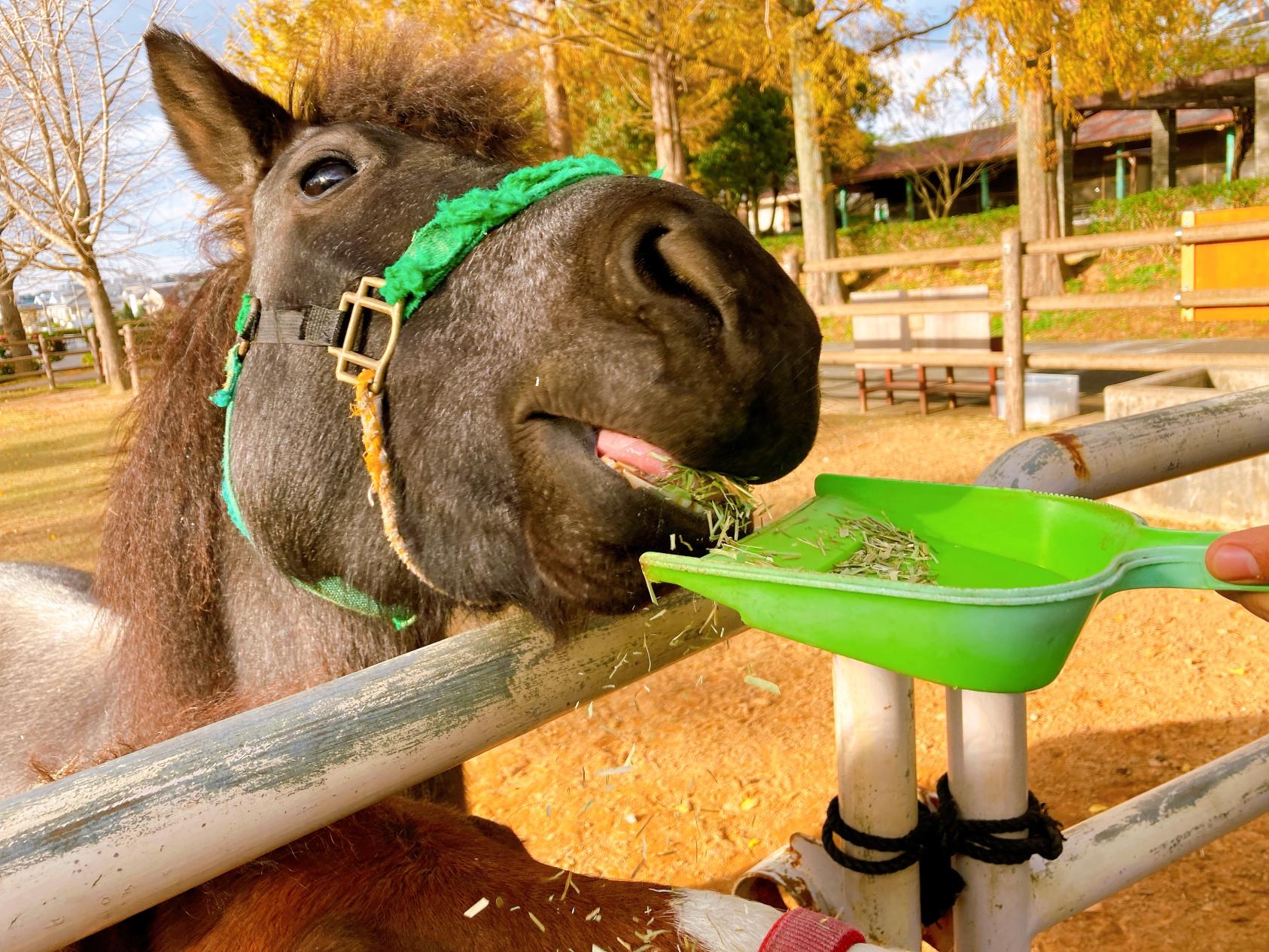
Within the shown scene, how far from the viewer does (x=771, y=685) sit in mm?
1252

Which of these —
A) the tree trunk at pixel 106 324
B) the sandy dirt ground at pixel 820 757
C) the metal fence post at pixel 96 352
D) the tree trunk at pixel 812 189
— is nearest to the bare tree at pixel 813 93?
the tree trunk at pixel 812 189

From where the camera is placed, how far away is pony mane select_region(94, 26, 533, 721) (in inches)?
69.0

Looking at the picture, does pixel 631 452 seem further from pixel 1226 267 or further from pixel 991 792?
pixel 1226 267

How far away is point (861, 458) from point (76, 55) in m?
Result: 10.5

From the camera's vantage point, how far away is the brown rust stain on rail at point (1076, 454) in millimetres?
1552

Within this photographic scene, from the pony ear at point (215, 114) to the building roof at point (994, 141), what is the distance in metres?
34.0

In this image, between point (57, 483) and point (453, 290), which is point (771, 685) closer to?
point (453, 290)

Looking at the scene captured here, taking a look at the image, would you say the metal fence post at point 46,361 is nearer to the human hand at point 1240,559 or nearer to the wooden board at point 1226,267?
the wooden board at point 1226,267

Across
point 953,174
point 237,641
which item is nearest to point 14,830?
point 237,641

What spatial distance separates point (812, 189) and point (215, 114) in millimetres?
14739

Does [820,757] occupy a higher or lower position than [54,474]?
lower

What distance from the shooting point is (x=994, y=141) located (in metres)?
34.8

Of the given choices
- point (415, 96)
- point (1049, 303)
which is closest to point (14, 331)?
point (1049, 303)

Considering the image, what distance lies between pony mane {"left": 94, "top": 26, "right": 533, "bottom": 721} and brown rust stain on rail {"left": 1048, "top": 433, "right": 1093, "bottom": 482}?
1.19 meters
